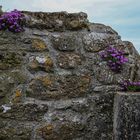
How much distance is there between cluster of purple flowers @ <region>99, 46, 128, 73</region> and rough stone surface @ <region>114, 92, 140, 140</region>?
17.4 inches

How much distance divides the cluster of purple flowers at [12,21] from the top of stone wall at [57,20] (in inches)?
3.6

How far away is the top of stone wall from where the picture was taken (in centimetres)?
461

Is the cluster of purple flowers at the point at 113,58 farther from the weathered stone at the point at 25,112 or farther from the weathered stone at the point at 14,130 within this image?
the weathered stone at the point at 14,130

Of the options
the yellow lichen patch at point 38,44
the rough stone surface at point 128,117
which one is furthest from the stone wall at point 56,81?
the rough stone surface at point 128,117

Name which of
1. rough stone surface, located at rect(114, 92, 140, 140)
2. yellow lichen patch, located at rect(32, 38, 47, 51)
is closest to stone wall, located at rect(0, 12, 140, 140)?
yellow lichen patch, located at rect(32, 38, 47, 51)

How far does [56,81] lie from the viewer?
14.5 feet

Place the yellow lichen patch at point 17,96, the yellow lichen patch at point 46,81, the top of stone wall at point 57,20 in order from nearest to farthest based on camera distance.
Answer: the yellow lichen patch at point 17,96
the yellow lichen patch at point 46,81
the top of stone wall at point 57,20

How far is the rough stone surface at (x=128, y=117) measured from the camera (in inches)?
165

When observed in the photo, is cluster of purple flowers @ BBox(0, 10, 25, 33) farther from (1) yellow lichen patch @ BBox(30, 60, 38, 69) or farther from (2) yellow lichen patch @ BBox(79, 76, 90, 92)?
(2) yellow lichen patch @ BBox(79, 76, 90, 92)

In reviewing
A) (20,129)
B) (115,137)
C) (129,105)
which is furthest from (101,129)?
(20,129)

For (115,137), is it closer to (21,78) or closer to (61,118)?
(61,118)

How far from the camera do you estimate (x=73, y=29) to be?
471cm

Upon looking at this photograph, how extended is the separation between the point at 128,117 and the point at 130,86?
0.47 metres

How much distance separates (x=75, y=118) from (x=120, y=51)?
0.94 metres
